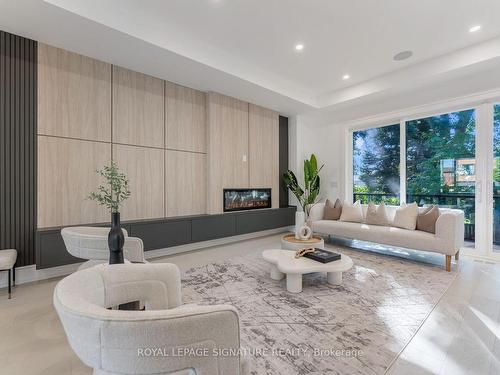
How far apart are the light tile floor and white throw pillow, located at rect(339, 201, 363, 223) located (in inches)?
71.5

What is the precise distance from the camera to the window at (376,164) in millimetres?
5168

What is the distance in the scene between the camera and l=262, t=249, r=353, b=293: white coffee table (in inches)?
102

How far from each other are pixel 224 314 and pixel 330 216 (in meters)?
4.46

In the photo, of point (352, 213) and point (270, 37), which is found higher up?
point (270, 37)

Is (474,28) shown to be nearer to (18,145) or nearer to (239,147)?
(239,147)

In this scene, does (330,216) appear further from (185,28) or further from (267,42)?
(185,28)

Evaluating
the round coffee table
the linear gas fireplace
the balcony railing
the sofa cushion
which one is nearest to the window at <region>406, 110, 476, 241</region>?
the balcony railing

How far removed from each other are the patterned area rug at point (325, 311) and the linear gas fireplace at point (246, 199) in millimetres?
1677

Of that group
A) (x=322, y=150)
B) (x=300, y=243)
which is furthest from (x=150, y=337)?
(x=322, y=150)

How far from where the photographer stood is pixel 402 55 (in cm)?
385

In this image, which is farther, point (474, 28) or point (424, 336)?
point (474, 28)

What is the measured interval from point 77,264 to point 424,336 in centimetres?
394

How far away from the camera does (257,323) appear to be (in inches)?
82.9

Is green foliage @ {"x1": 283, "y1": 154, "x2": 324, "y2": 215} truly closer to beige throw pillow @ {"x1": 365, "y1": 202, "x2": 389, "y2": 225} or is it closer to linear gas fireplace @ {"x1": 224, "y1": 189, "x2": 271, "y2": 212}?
linear gas fireplace @ {"x1": 224, "y1": 189, "x2": 271, "y2": 212}
